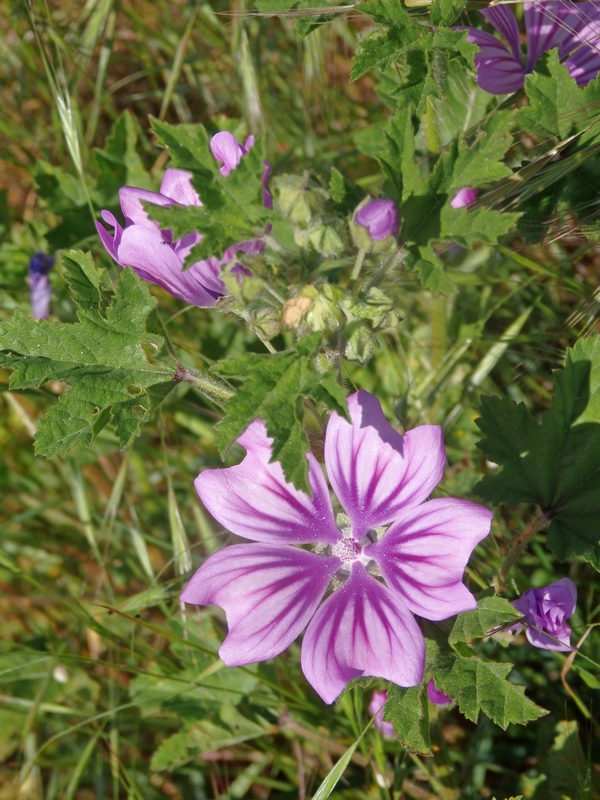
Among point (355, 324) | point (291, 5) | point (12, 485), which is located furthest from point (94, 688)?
point (291, 5)

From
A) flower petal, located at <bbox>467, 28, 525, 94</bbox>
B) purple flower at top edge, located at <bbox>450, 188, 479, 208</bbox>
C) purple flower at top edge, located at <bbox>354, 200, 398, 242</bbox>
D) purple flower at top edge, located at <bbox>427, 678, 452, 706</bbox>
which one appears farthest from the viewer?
purple flower at top edge, located at <bbox>450, 188, 479, 208</bbox>

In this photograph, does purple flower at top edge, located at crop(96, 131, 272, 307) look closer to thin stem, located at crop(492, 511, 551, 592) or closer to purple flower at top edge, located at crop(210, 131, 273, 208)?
purple flower at top edge, located at crop(210, 131, 273, 208)

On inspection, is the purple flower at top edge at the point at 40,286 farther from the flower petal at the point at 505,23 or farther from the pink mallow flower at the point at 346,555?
the flower petal at the point at 505,23

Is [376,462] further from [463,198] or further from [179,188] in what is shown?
[463,198]

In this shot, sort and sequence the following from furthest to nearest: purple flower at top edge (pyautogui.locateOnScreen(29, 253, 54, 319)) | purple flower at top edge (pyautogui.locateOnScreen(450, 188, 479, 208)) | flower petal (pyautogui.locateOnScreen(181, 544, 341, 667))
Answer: purple flower at top edge (pyautogui.locateOnScreen(29, 253, 54, 319)), purple flower at top edge (pyautogui.locateOnScreen(450, 188, 479, 208)), flower petal (pyautogui.locateOnScreen(181, 544, 341, 667))

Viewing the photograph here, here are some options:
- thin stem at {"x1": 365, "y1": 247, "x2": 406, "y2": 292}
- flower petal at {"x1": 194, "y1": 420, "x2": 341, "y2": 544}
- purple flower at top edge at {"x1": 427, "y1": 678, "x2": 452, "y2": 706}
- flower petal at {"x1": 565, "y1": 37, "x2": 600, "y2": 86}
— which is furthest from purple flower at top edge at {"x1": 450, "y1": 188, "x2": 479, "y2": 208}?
purple flower at top edge at {"x1": 427, "y1": 678, "x2": 452, "y2": 706}

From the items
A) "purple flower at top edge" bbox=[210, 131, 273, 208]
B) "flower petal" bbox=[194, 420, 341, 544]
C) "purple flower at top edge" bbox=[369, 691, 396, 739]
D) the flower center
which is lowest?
"purple flower at top edge" bbox=[369, 691, 396, 739]

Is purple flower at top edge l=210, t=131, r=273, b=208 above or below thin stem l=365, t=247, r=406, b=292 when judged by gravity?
above
